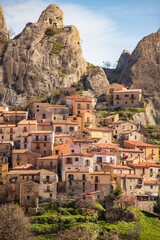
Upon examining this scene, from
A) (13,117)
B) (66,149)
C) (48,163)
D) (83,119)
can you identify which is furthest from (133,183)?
(13,117)

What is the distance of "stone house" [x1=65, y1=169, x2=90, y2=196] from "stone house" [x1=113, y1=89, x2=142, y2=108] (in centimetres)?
3598

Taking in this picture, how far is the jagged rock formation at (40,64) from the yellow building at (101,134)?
25633 mm

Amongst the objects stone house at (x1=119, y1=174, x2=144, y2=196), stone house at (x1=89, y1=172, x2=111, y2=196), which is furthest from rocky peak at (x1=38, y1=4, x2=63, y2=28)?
stone house at (x1=119, y1=174, x2=144, y2=196)

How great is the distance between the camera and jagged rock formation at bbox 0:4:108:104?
294 feet

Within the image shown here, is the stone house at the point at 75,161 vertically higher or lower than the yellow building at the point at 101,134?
lower

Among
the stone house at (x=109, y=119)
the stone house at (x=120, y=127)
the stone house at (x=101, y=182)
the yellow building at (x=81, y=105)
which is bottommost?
the stone house at (x=101, y=182)

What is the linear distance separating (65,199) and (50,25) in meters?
68.8

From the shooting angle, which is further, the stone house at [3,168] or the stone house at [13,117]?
the stone house at [13,117]

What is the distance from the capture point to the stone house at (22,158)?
57938 millimetres

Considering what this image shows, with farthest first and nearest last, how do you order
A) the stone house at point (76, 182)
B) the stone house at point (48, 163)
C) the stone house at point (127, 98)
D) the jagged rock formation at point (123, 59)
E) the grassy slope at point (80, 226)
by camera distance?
the jagged rock formation at point (123, 59), the stone house at point (127, 98), the stone house at point (48, 163), the stone house at point (76, 182), the grassy slope at point (80, 226)

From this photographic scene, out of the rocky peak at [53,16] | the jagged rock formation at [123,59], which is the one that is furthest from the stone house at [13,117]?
the jagged rock formation at [123,59]

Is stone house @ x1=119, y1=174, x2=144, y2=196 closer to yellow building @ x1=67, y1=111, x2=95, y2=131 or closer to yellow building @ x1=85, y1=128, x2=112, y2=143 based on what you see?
A: yellow building @ x1=85, y1=128, x2=112, y2=143

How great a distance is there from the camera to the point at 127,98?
3374 inches

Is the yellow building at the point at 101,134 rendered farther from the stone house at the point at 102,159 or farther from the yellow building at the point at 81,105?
the yellow building at the point at 81,105
